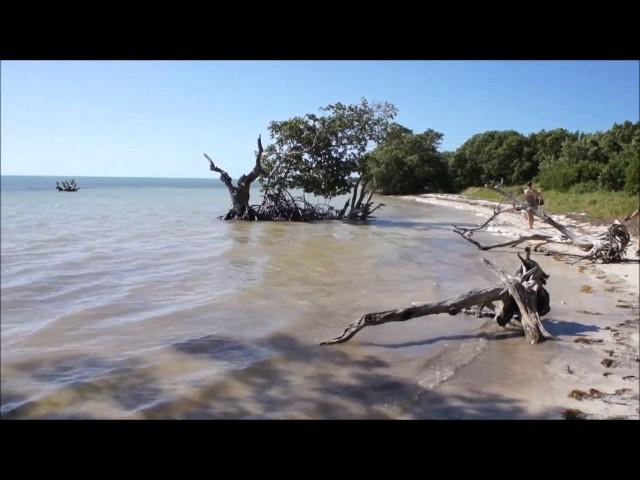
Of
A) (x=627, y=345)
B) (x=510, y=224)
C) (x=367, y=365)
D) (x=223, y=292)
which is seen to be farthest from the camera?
(x=510, y=224)

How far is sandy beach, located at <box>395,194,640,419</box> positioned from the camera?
9.96ft

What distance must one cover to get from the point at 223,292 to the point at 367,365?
278cm

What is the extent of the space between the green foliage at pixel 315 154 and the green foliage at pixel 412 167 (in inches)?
61.6

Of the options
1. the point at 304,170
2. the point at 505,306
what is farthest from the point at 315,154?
the point at 505,306

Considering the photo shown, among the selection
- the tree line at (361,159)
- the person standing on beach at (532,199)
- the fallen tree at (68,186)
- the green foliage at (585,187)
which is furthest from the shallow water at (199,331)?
the tree line at (361,159)

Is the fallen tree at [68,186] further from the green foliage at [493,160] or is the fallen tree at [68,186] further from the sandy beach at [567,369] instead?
the green foliage at [493,160]

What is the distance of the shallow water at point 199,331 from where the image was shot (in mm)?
3109

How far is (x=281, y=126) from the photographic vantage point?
45.5 feet

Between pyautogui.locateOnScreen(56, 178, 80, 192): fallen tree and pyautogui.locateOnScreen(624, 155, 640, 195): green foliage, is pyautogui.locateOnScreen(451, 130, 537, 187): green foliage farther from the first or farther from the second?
pyautogui.locateOnScreen(56, 178, 80, 192): fallen tree

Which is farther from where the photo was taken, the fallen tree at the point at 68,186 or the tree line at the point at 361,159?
the tree line at the point at 361,159

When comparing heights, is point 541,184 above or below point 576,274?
above
